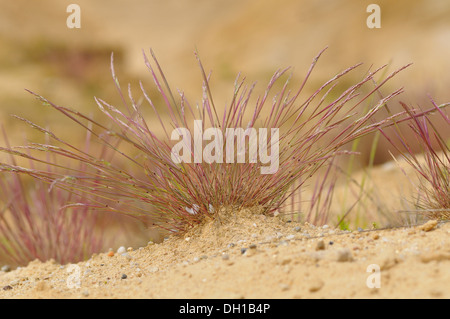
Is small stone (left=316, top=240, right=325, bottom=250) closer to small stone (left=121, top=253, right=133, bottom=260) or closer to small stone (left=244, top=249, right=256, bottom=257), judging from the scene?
small stone (left=244, top=249, right=256, bottom=257)

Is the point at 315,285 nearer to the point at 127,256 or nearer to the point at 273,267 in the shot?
the point at 273,267

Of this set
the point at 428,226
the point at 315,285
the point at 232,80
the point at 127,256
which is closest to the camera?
the point at 315,285

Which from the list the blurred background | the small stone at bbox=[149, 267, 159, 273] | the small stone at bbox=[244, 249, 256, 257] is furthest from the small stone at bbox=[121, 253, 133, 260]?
the blurred background

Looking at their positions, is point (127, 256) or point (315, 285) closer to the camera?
point (315, 285)

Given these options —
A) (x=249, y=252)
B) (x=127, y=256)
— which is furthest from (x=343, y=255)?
(x=127, y=256)

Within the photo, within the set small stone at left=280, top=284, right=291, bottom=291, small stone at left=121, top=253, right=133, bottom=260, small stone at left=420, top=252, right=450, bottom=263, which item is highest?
small stone at left=420, top=252, right=450, bottom=263
